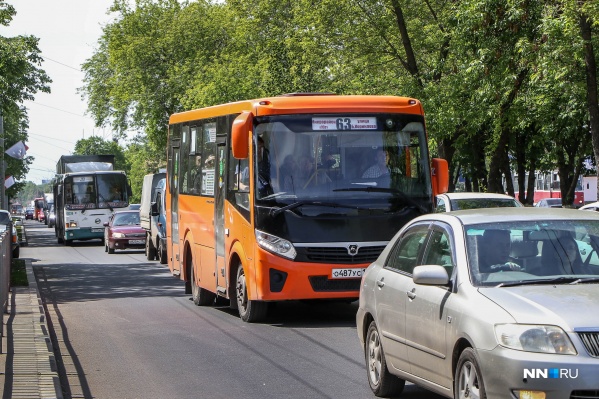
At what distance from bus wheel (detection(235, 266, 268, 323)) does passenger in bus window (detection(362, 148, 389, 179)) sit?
210cm

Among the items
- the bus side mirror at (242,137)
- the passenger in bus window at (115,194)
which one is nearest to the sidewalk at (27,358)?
the bus side mirror at (242,137)

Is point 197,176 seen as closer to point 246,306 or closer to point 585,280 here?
point 246,306

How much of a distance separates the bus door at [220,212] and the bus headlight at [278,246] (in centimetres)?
153

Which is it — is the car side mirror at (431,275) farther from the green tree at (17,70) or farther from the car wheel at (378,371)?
the green tree at (17,70)

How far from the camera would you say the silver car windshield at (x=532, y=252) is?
7.82 meters

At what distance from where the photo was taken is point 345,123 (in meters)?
Answer: 15.5

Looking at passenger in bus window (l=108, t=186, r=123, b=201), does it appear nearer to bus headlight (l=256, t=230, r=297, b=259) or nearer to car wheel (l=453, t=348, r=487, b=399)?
bus headlight (l=256, t=230, r=297, b=259)

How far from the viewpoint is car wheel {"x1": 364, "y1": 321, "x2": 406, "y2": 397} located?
9.31 m

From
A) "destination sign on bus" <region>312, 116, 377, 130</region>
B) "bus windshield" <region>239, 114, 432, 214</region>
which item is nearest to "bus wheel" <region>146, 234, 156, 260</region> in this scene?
"bus windshield" <region>239, 114, 432, 214</region>

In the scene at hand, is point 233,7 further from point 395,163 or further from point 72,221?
point 395,163

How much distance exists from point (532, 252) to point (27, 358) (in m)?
5.71

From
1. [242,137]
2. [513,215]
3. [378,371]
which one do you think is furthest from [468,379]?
[242,137]

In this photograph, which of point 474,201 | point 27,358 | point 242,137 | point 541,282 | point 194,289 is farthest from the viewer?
point 474,201

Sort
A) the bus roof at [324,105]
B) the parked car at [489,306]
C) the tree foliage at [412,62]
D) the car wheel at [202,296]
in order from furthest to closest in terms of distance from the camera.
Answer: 1. the tree foliage at [412,62]
2. the car wheel at [202,296]
3. the bus roof at [324,105]
4. the parked car at [489,306]
